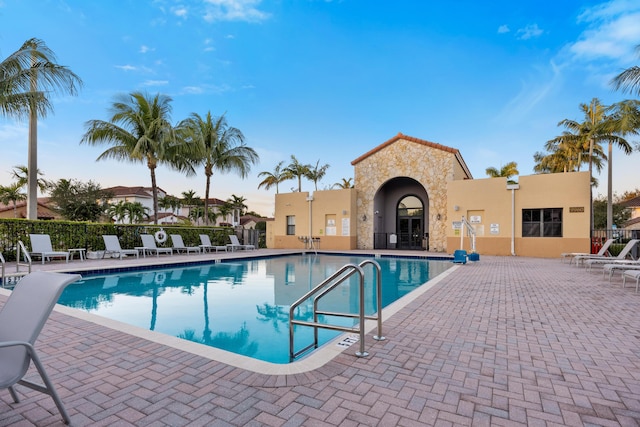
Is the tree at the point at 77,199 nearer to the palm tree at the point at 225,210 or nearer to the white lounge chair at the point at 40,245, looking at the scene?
the white lounge chair at the point at 40,245

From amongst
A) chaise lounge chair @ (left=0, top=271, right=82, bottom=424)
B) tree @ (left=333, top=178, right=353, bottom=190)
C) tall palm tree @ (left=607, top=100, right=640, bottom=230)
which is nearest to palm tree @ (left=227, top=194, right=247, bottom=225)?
tree @ (left=333, top=178, right=353, bottom=190)

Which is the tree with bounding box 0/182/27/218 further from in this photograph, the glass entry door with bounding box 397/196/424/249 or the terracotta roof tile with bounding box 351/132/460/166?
the glass entry door with bounding box 397/196/424/249

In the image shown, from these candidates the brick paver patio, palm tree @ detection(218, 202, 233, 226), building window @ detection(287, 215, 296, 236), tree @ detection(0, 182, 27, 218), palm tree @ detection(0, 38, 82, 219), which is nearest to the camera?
the brick paver patio

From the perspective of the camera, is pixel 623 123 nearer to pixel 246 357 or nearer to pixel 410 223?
pixel 410 223

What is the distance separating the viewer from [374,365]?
3018 millimetres

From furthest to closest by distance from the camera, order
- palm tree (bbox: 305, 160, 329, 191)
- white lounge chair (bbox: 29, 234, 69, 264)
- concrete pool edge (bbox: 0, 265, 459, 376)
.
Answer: palm tree (bbox: 305, 160, 329, 191), white lounge chair (bbox: 29, 234, 69, 264), concrete pool edge (bbox: 0, 265, 459, 376)

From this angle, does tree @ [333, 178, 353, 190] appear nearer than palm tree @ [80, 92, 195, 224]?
No

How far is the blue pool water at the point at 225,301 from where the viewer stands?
4.86m

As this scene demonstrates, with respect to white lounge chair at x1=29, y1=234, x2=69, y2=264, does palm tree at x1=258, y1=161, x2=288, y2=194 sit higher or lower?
higher

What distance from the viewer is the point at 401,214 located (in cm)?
2262

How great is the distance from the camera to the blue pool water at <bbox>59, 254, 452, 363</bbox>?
4.86 meters

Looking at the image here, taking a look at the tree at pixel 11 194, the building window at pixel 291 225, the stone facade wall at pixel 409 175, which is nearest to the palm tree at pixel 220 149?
the building window at pixel 291 225

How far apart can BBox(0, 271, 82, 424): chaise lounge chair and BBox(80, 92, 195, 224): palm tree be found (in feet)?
54.1

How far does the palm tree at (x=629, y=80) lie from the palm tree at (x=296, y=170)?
78.3 feet
